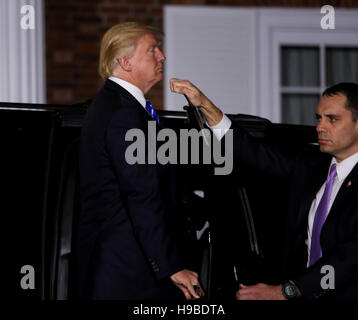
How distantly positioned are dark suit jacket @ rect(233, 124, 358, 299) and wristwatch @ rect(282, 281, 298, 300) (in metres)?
0.03

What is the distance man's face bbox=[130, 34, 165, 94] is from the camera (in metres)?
3.29

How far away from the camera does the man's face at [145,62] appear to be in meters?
3.29

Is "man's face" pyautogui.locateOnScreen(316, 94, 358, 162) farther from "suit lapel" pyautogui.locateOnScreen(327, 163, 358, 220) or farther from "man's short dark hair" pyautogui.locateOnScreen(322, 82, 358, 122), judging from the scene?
"suit lapel" pyautogui.locateOnScreen(327, 163, 358, 220)

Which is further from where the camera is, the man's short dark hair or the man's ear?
the man's short dark hair

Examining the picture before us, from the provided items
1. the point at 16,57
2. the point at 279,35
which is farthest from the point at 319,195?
the point at 279,35

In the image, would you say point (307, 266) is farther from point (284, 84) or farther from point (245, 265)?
point (284, 84)

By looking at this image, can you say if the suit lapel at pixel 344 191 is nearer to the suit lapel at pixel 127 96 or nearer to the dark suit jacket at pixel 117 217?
the dark suit jacket at pixel 117 217

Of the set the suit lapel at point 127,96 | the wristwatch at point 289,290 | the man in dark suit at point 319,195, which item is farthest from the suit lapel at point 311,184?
the suit lapel at point 127,96

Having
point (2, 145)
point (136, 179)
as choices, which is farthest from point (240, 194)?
point (2, 145)

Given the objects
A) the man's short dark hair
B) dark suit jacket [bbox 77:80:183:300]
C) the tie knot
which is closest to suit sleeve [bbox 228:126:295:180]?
the tie knot

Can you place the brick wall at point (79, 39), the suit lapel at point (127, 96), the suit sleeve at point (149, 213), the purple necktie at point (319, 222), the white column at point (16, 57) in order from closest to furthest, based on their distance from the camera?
1. the suit sleeve at point (149, 213)
2. the suit lapel at point (127, 96)
3. the purple necktie at point (319, 222)
4. the white column at point (16, 57)
5. the brick wall at point (79, 39)

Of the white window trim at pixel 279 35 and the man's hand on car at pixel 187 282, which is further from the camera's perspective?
the white window trim at pixel 279 35

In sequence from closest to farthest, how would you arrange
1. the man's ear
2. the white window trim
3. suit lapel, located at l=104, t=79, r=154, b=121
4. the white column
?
suit lapel, located at l=104, t=79, r=154, b=121
the man's ear
the white column
the white window trim

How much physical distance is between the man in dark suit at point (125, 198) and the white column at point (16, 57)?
7.27 ft
